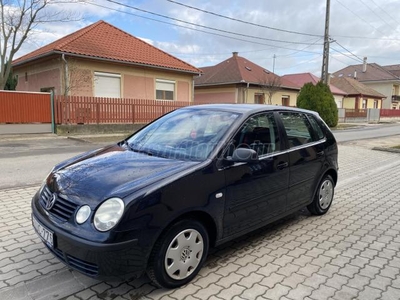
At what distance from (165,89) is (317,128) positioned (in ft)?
59.8

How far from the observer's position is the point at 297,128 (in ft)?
14.0

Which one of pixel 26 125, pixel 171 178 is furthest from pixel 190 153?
pixel 26 125

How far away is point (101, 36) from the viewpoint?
20.5 m

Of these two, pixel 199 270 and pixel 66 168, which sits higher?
pixel 66 168

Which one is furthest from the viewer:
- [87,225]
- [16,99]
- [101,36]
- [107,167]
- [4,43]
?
[101,36]

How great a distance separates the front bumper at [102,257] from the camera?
2350 mm

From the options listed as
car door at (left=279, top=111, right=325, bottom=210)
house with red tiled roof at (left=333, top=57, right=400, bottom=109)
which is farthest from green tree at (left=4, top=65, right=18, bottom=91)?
house with red tiled roof at (left=333, top=57, right=400, bottom=109)

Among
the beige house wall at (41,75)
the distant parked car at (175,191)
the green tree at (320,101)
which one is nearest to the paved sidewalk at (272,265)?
the distant parked car at (175,191)

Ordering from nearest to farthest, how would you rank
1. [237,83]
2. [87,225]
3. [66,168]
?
[87,225] → [66,168] → [237,83]

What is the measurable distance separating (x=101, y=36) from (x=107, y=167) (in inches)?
777

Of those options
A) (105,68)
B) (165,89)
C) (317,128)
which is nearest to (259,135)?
(317,128)

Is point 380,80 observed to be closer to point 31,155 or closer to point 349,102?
point 349,102

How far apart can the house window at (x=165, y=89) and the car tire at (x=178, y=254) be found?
767 inches

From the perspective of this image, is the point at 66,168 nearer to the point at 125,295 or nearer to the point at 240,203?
the point at 125,295
